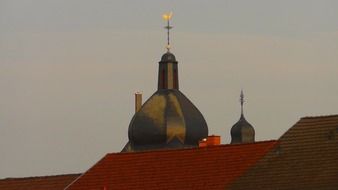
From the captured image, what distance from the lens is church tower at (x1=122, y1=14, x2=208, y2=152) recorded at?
429 ft

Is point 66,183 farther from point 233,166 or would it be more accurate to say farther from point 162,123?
point 162,123

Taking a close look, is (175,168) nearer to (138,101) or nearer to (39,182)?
(39,182)

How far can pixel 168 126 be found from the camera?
433 ft

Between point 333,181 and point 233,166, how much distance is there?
8626mm

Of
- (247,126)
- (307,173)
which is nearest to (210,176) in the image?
(307,173)

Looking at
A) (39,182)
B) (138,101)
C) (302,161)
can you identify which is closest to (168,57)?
(138,101)

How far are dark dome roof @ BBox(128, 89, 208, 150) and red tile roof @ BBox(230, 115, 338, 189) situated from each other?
43.0 m

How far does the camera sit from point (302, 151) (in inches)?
3383

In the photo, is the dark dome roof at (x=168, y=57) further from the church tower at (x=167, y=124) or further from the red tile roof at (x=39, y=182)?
the red tile roof at (x=39, y=182)

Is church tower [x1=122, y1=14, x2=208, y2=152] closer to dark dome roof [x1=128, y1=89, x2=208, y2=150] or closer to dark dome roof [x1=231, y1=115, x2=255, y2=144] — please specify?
dark dome roof [x1=128, y1=89, x2=208, y2=150]

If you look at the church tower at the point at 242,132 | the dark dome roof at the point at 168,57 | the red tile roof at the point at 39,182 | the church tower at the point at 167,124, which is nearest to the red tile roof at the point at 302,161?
the red tile roof at the point at 39,182

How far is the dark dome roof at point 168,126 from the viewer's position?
13100 cm

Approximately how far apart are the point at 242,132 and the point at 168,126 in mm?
11677

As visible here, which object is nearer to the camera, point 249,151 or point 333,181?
point 333,181
